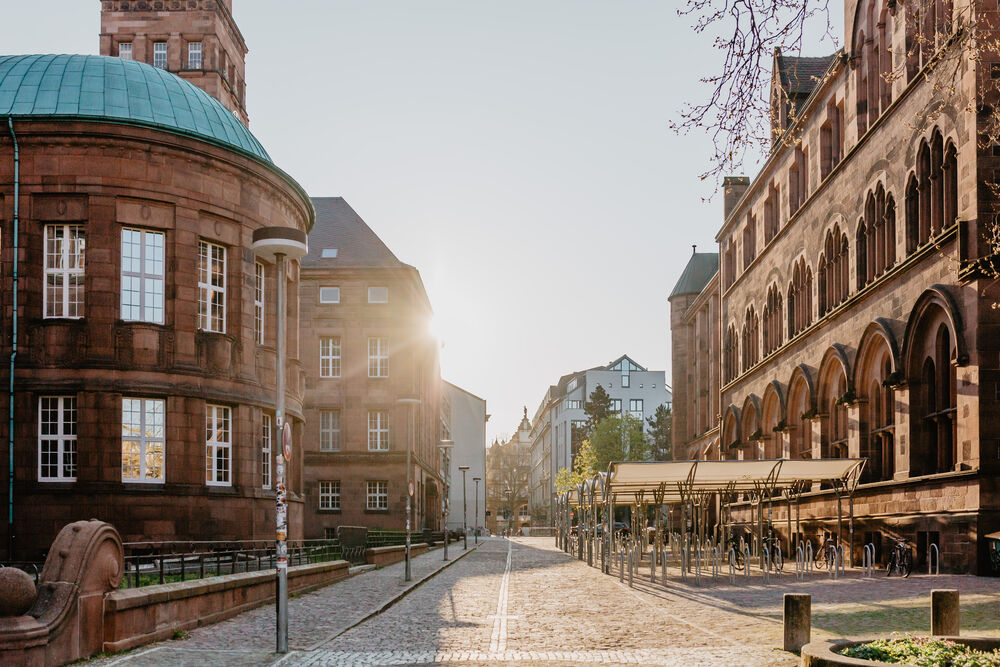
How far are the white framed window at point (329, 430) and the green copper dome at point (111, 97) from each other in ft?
103

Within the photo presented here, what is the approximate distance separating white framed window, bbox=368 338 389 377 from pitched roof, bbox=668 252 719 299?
23.6 m

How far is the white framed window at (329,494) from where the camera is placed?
61406 mm

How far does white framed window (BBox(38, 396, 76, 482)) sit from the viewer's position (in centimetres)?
2769

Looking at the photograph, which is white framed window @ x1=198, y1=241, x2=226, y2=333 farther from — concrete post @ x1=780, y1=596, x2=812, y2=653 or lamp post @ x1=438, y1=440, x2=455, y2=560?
concrete post @ x1=780, y1=596, x2=812, y2=653

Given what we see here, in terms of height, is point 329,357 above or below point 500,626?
above

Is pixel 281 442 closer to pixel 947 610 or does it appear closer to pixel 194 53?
pixel 947 610

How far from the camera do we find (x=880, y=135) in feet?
97.0

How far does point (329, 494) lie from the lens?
2422 inches

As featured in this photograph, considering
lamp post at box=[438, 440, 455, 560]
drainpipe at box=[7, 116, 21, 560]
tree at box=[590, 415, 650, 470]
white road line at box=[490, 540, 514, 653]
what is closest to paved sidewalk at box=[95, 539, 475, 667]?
white road line at box=[490, 540, 514, 653]

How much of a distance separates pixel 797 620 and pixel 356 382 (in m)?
51.0

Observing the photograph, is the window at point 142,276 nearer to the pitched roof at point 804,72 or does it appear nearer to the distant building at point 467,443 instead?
the pitched roof at point 804,72

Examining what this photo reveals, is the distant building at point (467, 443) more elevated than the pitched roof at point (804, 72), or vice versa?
the pitched roof at point (804, 72)

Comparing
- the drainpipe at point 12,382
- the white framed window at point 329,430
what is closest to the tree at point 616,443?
the white framed window at point 329,430

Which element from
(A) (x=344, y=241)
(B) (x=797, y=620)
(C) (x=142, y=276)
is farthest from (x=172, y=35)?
(B) (x=797, y=620)
